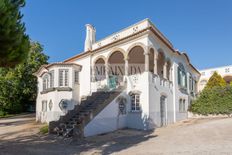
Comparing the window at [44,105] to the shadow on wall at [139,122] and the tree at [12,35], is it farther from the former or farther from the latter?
the tree at [12,35]

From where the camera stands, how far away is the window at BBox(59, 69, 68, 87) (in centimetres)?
2280

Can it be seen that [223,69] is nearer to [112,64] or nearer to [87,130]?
[112,64]

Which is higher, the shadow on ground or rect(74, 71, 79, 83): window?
rect(74, 71, 79, 83): window

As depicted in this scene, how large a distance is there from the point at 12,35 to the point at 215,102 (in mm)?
22296

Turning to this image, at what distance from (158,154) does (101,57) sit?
13.8 meters

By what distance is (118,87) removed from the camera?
60.6ft

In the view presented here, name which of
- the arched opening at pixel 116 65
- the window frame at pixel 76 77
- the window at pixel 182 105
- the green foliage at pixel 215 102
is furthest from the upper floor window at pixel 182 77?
the window frame at pixel 76 77

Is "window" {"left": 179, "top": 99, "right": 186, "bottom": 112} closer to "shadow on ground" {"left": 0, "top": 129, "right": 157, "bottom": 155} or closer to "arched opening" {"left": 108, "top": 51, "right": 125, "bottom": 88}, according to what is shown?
"arched opening" {"left": 108, "top": 51, "right": 125, "bottom": 88}

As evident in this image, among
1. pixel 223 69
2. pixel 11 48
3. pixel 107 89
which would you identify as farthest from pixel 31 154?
pixel 223 69

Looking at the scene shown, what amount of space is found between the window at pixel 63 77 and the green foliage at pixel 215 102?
14.4m

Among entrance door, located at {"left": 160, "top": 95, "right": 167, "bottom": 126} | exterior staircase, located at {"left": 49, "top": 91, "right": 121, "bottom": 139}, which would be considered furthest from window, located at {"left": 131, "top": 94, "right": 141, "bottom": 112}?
entrance door, located at {"left": 160, "top": 95, "right": 167, "bottom": 126}

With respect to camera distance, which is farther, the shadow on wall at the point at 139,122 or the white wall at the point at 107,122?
the shadow on wall at the point at 139,122

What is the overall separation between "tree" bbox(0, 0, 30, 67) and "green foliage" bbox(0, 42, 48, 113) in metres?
28.1

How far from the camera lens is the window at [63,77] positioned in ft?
74.8
